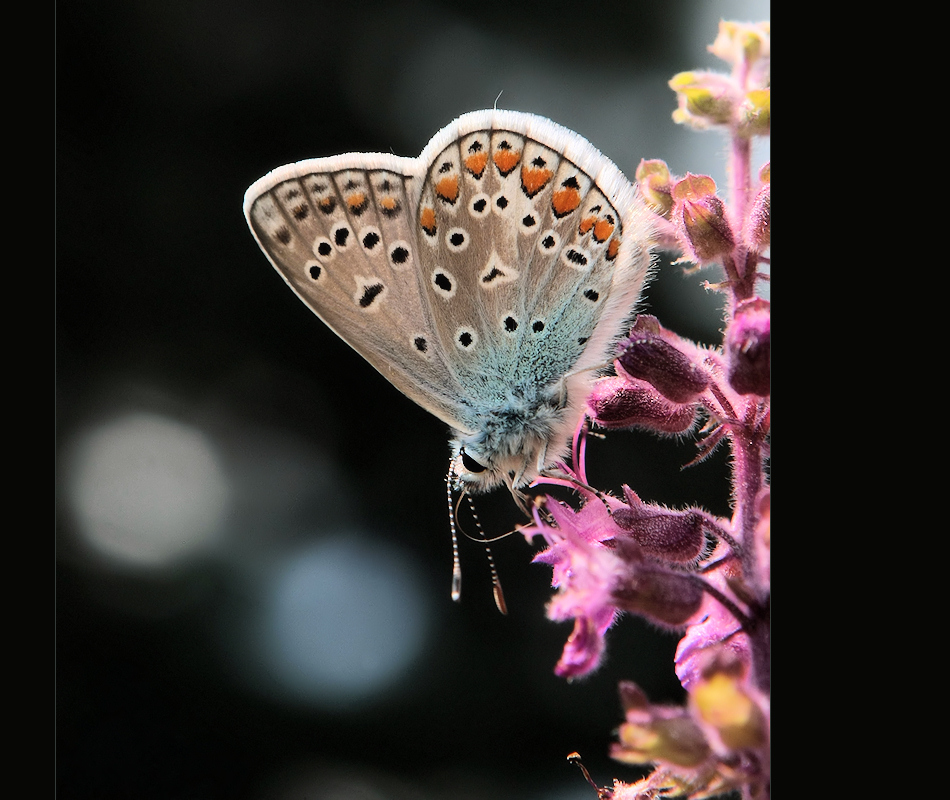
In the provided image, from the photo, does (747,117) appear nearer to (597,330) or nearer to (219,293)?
(597,330)

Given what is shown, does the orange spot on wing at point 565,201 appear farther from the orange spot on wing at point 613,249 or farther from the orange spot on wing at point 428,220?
the orange spot on wing at point 428,220

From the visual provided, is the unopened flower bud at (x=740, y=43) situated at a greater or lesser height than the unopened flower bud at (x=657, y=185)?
greater

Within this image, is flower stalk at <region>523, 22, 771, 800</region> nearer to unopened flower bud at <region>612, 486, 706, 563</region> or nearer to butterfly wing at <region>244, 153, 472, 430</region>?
unopened flower bud at <region>612, 486, 706, 563</region>

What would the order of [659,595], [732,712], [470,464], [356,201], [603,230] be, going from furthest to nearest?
[470,464]
[356,201]
[603,230]
[659,595]
[732,712]

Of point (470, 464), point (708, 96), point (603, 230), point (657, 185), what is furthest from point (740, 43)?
point (470, 464)

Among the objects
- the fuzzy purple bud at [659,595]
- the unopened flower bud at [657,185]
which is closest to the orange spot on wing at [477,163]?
the unopened flower bud at [657,185]

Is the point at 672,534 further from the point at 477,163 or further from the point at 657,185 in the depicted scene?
the point at 477,163

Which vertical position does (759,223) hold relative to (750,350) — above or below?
above
